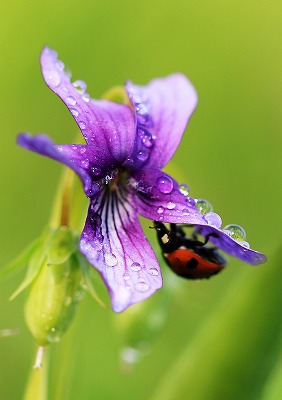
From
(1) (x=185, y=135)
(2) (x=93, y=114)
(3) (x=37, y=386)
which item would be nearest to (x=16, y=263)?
(3) (x=37, y=386)

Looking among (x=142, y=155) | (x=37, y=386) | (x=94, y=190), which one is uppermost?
(x=142, y=155)

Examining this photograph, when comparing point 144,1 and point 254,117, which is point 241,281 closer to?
point 254,117

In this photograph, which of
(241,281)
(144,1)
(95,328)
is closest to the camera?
(241,281)

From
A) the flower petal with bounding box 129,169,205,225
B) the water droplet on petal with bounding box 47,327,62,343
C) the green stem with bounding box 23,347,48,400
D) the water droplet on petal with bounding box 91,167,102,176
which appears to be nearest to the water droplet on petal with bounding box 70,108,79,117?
the water droplet on petal with bounding box 91,167,102,176

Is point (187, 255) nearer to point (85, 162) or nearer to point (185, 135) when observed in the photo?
point (85, 162)

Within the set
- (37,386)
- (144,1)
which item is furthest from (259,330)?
(144,1)

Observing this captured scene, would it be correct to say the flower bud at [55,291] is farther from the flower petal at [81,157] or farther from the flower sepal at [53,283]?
the flower petal at [81,157]

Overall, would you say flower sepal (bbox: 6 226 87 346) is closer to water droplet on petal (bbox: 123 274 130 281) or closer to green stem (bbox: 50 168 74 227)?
green stem (bbox: 50 168 74 227)
